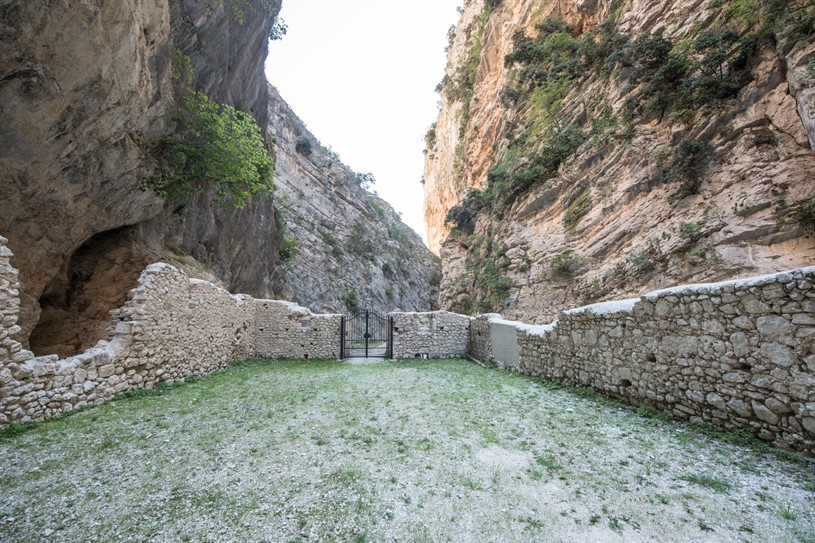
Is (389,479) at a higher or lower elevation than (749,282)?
lower

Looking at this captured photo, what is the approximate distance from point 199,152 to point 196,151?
0.34 ft

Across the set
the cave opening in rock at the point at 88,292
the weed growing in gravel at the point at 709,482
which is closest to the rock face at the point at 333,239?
the cave opening in rock at the point at 88,292

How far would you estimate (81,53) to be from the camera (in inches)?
208

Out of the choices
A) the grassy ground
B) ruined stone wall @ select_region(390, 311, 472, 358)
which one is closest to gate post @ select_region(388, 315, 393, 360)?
→ ruined stone wall @ select_region(390, 311, 472, 358)

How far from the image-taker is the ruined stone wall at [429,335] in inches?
534

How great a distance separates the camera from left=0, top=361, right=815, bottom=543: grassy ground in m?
2.27

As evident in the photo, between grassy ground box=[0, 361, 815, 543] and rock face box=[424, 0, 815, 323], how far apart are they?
7689mm

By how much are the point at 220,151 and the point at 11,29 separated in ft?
15.4

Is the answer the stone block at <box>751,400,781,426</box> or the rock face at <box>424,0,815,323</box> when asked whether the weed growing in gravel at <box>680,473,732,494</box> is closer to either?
the stone block at <box>751,400,781,426</box>

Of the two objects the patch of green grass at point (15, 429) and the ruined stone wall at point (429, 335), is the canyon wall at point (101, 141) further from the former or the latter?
the ruined stone wall at point (429, 335)

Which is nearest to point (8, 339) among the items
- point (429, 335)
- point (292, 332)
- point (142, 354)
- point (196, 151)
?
point (142, 354)

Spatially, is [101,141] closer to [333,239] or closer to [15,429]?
[15,429]

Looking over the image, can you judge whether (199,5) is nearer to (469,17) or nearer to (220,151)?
(220,151)

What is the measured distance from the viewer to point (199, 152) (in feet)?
29.1
